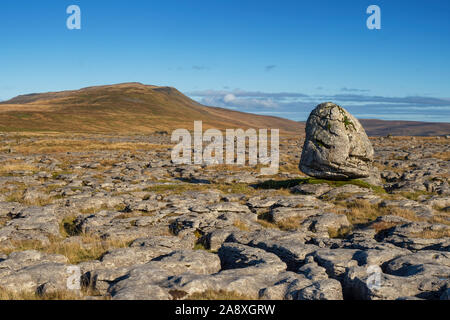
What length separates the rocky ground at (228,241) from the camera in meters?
9.44

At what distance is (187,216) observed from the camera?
19.1 m

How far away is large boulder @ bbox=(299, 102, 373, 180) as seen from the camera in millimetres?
26625

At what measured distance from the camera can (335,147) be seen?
26.4 m

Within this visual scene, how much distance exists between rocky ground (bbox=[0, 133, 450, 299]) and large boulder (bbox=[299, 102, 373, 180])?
1.19m

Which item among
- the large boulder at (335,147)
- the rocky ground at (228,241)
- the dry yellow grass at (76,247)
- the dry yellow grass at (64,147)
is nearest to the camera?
the rocky ground at (228,241)

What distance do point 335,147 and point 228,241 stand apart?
14.7 m

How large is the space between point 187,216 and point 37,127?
14703 centimetres

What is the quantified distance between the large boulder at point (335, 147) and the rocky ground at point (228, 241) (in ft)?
3.91
